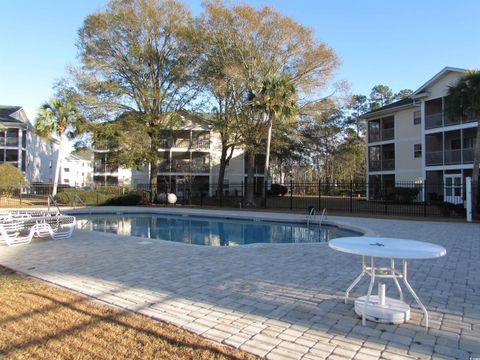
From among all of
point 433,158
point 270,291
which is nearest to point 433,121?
point 433,158

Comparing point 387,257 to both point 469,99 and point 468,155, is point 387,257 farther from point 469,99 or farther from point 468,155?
point 468,155

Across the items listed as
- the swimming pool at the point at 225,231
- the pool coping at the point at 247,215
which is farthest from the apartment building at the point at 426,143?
the swimming pool at the point at 225,231

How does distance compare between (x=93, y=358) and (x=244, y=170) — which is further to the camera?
(x=244, y=170)

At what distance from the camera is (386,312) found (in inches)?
163

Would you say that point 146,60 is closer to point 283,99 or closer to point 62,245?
point 283,99

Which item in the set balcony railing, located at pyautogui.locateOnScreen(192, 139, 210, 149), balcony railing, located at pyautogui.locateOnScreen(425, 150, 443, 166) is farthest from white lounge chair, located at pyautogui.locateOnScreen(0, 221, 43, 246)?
balcony railing, located at pyautogui.locateOnScreen(192, 139, 210, 149)

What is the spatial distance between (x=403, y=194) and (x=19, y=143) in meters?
41.2

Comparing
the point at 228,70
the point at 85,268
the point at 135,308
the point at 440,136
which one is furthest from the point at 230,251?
the point at 440,136

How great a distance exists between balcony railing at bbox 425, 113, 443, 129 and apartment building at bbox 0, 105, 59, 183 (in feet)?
128

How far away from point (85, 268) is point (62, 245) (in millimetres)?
3234

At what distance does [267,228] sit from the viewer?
55.6 feet

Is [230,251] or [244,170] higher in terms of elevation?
[244,170]

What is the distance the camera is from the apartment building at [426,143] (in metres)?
26.0

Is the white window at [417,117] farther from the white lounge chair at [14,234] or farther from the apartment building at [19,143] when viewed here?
the apartment building at [19,143]
